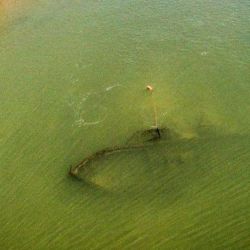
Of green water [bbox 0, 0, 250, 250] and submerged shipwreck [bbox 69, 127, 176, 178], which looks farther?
submerged shipwreck [bbox 69, 127, 176, 178]

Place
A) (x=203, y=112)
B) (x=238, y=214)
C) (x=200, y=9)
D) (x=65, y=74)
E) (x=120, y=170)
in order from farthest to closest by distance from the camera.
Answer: (x=200, y=9) < (x=65, y=74) < (x=203, y=112) < (x=120, y=170) < (x=238, y=214)

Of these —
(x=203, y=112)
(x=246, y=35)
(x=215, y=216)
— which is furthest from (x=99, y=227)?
(x=246, y=35)

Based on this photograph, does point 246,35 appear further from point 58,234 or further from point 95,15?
point 58,234

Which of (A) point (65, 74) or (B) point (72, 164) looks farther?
(A) point (65, 74)

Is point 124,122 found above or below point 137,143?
above

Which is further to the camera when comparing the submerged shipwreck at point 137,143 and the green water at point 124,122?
the submerged shipwreck at point 137,143

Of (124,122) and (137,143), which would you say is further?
(124,122)

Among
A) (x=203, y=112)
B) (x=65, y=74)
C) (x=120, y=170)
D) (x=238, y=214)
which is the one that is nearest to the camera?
(x=238, y=214)

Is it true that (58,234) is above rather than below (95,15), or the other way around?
below
